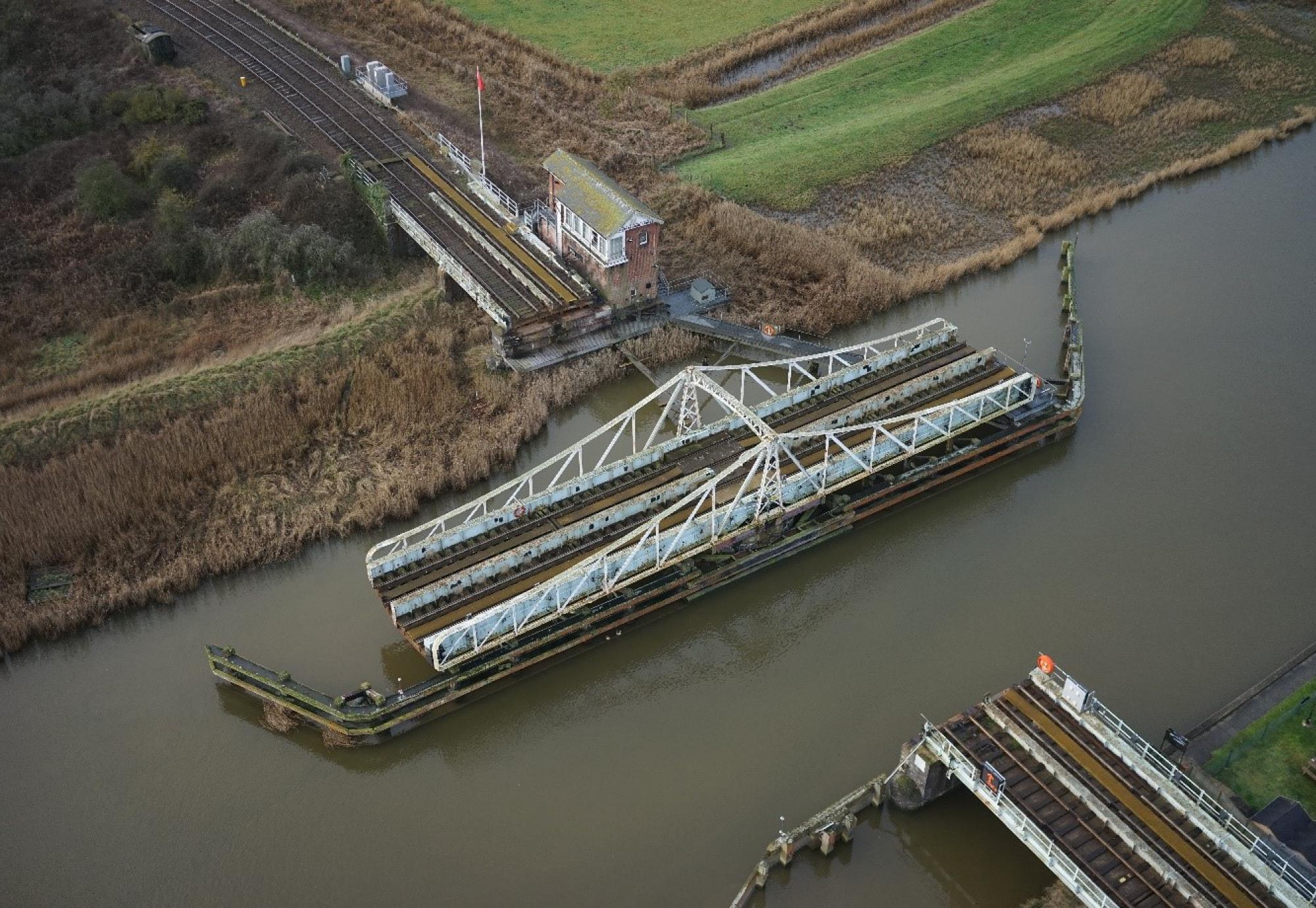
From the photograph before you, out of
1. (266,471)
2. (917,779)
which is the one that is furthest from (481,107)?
(917,779)

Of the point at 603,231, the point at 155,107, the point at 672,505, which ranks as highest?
the point at 155,107

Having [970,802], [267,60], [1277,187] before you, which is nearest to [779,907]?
[970,802]

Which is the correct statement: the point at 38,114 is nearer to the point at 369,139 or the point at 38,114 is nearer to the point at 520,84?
the point at 369,139

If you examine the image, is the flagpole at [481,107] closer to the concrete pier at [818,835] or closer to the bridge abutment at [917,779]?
the bridge abutment at [917,779]

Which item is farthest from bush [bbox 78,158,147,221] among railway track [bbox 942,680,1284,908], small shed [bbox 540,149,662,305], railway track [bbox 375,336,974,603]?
railway track [bbox 942,680,1284,908]

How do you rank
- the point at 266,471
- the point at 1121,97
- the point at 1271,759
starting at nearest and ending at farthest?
the point at 1271,759 → the point at 266,471 → the point at 1121,97

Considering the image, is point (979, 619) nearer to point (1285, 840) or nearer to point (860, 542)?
point (860, 542)
